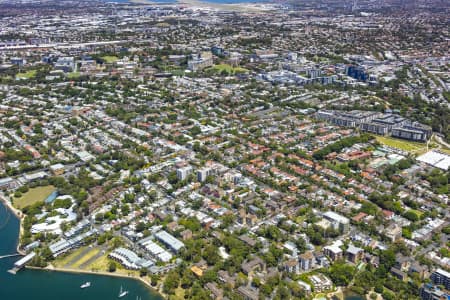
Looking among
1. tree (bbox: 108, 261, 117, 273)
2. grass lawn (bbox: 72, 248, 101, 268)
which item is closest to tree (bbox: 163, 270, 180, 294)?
tree (bbox: 108, 261, 117, 273)

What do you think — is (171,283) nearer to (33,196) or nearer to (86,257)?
(86,257)

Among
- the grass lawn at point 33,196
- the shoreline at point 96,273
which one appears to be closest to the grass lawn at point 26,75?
the grass lawn at point 33,196

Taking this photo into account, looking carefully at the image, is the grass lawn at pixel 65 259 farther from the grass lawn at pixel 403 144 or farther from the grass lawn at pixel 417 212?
the grass lawn at pixel 403 144

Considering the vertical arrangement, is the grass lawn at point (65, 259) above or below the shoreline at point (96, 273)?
above

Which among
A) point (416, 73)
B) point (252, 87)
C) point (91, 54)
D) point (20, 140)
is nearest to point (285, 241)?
point (20, 140)

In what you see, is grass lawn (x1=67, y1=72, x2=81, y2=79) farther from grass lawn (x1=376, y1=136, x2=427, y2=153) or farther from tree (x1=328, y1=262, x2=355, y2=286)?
tree (x1=328, y1=262, x2=355, y2=286)

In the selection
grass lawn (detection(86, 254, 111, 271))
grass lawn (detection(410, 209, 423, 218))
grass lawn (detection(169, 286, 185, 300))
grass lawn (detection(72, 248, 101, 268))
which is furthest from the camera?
grass lawn (detection(410, 209, 423, 218))

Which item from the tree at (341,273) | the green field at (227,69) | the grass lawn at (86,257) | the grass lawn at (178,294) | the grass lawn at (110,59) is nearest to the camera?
the grass lawn at (178,294)
